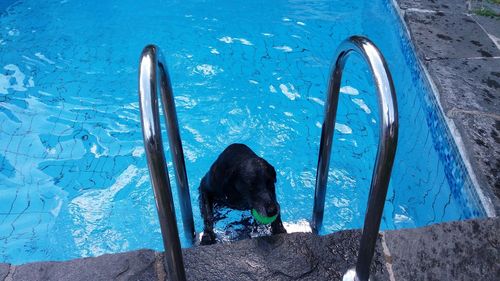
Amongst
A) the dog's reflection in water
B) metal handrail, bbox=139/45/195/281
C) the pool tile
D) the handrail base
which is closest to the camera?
metal handrail, bbox=139/45/195/281

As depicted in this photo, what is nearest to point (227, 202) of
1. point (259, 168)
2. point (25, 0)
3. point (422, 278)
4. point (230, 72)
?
point (259, 168)

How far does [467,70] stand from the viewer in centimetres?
415

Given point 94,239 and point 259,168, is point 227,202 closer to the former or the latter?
point 259,168

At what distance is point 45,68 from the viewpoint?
607 centimetres

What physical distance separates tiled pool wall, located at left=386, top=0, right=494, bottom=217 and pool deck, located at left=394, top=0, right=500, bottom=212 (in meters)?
0.04

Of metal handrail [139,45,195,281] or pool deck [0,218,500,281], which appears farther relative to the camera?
pool deck [0,218,500,281]

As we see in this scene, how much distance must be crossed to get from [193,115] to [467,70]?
2.90 metres

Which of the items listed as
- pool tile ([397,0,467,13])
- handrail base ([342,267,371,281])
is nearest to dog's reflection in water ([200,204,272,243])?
handrail base ([342,267,371,281])

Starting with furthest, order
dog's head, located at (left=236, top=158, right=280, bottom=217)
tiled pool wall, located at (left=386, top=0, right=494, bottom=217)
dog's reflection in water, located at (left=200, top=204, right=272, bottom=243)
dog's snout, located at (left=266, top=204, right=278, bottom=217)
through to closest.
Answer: dog's reflection in water, located at (left=200, top=204, right=272, bottom=243) → tiled pool wall, located at (left=386, top=0, right=494, bottom=217) → dog's head, located at (left=236, top=158, right=280, bottom=217) → dog's snout, located at (left=266, top=204, right=278, bottom=217)

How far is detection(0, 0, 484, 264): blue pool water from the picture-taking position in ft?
13.7

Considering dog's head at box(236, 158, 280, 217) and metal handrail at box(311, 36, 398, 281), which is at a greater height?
metal handrail at box(311, 36, 398, 281)

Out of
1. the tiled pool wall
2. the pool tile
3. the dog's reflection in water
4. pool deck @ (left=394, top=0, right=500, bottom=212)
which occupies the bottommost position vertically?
the dog's reflection in water

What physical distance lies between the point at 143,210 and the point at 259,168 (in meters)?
1.87

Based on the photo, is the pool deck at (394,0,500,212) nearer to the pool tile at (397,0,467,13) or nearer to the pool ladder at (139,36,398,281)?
the pool tile at (397,0,467,13)
